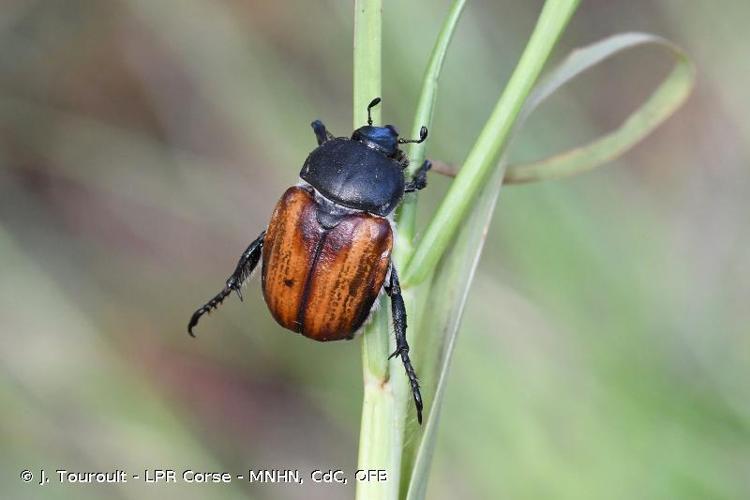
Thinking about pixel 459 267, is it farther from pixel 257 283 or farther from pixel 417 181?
pixel 257 283

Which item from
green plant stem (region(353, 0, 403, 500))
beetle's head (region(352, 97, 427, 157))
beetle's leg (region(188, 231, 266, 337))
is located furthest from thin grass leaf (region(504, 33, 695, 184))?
beetle's leg (region(188, 231, 266, 337))

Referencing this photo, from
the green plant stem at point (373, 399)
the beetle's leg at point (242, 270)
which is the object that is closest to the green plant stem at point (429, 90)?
the green plant stem at point (373, 399)

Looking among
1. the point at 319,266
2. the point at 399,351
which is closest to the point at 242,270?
the point at 319,266

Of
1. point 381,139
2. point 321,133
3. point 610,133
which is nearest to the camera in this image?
point 610,133

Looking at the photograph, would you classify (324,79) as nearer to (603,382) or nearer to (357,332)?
(603,382)

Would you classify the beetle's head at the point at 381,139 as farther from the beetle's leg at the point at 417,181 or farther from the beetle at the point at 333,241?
the beetle's leg at the point at 417,181
